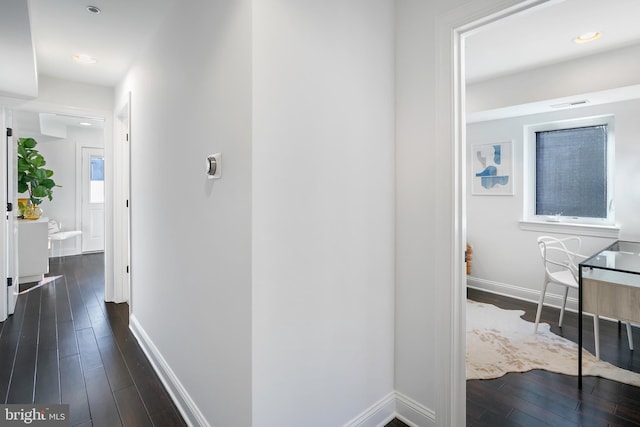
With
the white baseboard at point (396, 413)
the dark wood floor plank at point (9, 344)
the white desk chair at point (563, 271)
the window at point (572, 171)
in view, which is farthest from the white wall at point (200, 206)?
the window at point (572, 171)

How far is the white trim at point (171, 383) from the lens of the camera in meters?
1.75

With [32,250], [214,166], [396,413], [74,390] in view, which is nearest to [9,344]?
[74,390]

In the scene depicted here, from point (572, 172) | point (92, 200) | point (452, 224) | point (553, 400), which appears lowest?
point (553, 400)

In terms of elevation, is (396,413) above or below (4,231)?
below

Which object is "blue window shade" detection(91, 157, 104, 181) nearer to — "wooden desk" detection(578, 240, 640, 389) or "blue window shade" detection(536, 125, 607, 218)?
"blue window shade" detection(536, 125, 607, 218)

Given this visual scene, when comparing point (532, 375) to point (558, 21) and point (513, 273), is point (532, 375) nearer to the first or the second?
point (513, 273)

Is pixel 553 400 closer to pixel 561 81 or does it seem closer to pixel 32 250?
pixel 561 81

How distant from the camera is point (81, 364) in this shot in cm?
242

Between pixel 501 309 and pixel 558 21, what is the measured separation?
279 cm

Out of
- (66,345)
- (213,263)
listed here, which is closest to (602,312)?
(213,263)

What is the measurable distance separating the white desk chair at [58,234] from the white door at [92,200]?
29 cm

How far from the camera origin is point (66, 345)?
272cm

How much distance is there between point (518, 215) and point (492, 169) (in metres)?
0.66

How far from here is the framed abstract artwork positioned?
4012 millimetres
